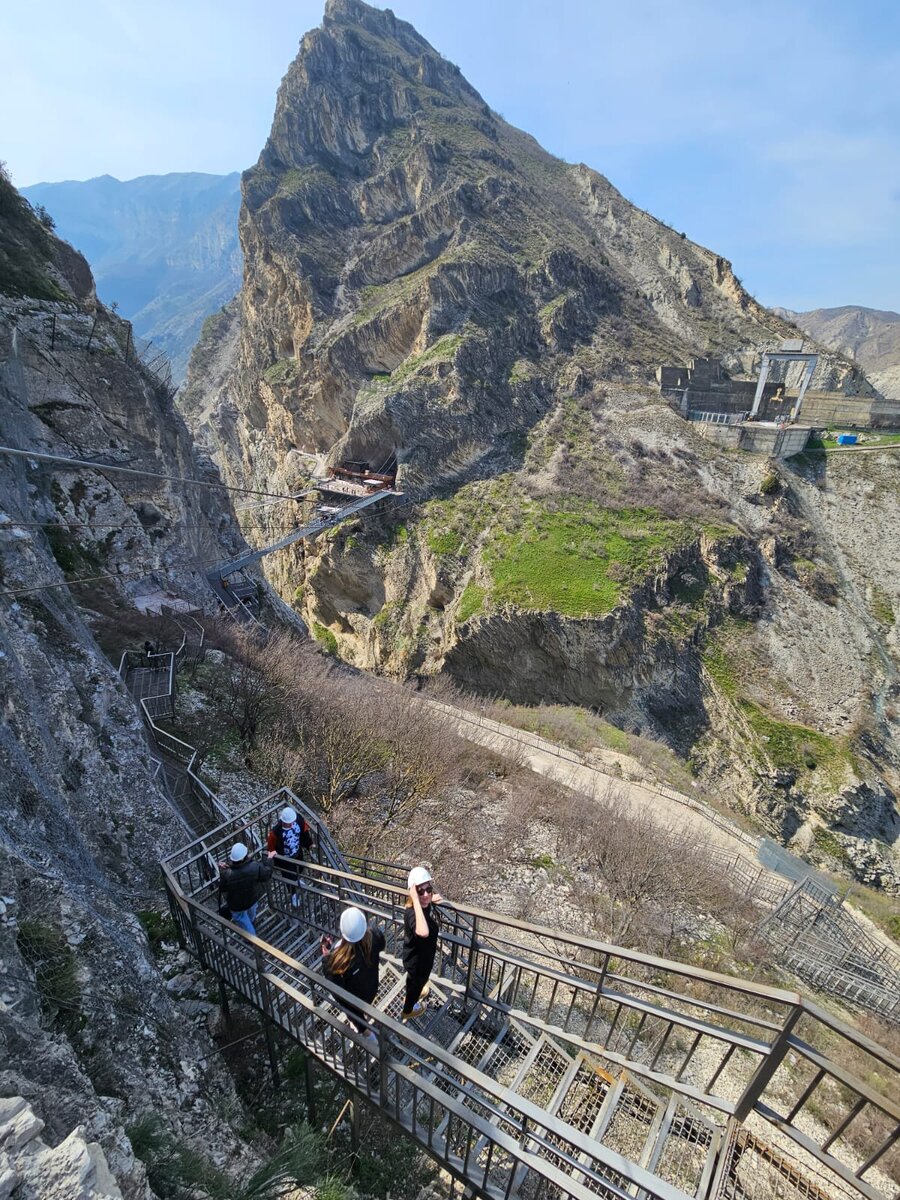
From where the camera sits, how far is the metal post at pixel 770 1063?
3.39m

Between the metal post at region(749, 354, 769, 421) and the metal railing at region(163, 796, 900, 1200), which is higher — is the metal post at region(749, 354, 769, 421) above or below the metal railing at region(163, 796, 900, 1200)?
above

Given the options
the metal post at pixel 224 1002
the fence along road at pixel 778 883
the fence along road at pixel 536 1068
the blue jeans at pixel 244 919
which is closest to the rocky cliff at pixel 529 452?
the fence along road at pixel 778 883

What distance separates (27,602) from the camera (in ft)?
29.4

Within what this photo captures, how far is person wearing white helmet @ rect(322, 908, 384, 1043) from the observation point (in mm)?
4824

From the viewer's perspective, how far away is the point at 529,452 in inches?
1505

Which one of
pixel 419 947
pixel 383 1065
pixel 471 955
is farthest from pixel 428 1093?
pixel 471 955

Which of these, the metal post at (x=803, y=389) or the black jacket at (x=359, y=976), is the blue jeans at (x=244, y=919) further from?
the metal post at (x=803, y=389)

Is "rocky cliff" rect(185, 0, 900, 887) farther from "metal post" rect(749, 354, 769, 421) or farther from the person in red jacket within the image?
the person in red jacket

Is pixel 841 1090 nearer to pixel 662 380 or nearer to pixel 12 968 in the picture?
pixel 12 968

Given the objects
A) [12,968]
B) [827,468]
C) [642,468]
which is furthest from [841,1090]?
[827,468]

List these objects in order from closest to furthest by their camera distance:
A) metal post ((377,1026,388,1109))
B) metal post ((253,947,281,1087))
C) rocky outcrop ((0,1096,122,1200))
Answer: rocky outcrop ((0,1096,122,1200)) < metal post ((377,1026,388,1109)) < metal post ((253,947,281,1087))

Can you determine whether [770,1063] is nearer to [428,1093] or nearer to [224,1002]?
[428,1093]

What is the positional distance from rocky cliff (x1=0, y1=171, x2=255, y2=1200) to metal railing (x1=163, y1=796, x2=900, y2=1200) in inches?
33.2

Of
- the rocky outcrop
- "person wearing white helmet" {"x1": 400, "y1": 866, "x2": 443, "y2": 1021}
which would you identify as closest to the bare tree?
"person wearing white helmet" {"x1": 400, "y1": 866, "x2": 443, "y2": 1021}
